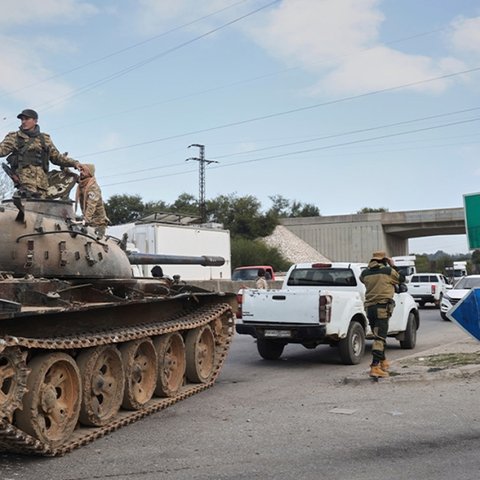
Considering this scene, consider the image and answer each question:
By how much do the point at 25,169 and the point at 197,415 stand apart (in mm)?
3395

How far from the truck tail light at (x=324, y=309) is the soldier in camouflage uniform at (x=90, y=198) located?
3.83 meters

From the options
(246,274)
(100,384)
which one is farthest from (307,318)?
(246,274)

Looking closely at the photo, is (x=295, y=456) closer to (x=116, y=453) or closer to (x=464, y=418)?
(x=116, y=453)

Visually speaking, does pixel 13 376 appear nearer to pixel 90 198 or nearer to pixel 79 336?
pixel 79 336

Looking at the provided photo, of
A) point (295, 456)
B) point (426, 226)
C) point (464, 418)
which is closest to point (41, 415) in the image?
point (295, 456)

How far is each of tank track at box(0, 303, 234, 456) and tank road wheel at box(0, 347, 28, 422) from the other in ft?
0.32

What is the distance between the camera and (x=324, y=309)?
35.9 ft

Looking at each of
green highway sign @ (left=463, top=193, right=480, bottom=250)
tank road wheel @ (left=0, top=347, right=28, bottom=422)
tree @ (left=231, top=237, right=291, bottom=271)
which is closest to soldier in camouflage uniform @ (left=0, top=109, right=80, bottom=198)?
tank road wheel @ (left=0, top=347, right=28, bottom=422)

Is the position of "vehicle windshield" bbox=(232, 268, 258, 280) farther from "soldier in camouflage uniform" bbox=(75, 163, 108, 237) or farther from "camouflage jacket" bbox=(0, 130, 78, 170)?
"camouflage jacket" bbox=(0, 130, 78, 170)

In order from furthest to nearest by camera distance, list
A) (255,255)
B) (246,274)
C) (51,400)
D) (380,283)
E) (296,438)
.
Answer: (255,255), (246,274), (380,283), (296,438), (51,400)

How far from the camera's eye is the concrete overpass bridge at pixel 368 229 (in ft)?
200

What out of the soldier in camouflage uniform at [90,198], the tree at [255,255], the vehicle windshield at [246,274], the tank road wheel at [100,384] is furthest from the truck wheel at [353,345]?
the tree at [255,255]

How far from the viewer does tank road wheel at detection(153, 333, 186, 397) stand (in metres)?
8.60

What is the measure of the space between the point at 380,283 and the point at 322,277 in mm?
3092
